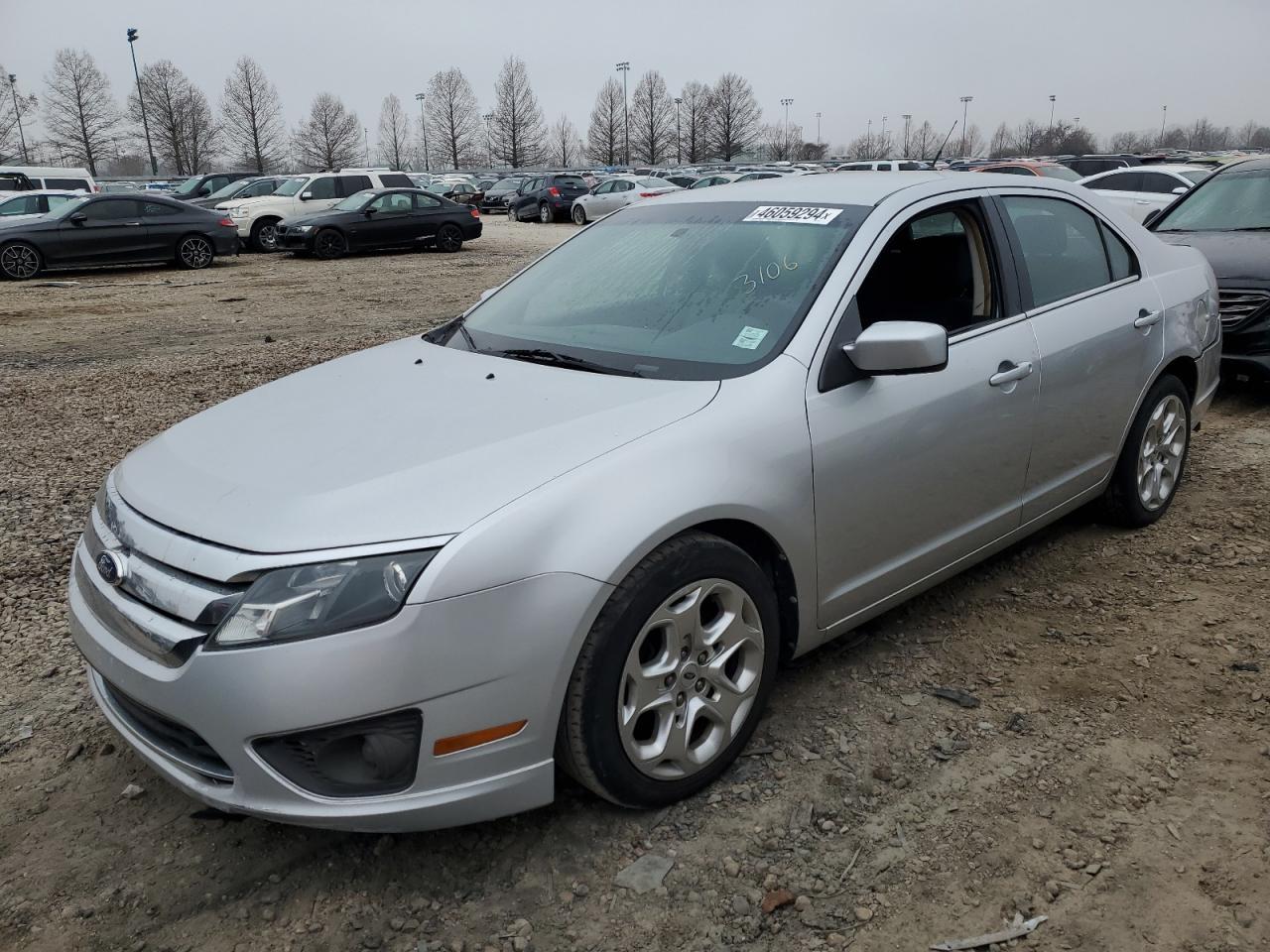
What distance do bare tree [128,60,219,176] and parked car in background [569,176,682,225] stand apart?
48.0 m

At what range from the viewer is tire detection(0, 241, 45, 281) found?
1541cm

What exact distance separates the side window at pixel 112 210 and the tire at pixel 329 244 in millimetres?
3366

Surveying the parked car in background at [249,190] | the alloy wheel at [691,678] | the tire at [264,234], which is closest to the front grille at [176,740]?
the alloy wheel at [691,678]

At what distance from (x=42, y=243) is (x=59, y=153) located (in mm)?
64802

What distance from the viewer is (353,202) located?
20250 mm

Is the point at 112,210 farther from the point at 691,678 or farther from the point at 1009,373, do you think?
the point at 691,678

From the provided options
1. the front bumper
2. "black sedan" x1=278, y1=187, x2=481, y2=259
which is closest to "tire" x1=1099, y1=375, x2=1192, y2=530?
the front bumper

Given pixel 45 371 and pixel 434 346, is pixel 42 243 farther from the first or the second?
pixel 434 346

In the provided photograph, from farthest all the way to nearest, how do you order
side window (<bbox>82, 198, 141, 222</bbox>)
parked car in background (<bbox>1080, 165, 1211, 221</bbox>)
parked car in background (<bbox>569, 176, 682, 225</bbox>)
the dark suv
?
1. the dark suv
2. parked car in background (<bbox>569, 176, 682, 225</bbox>)
3. side window (<bbox>82, 198, 141, 222</bbox>)
4. parked car in background (<bbox>1080, 165, 1211, 221</bbox>)

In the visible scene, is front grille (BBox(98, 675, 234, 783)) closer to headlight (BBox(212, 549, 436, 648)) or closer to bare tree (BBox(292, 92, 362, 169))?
headlight (BBox(212, 549, 436, 648))

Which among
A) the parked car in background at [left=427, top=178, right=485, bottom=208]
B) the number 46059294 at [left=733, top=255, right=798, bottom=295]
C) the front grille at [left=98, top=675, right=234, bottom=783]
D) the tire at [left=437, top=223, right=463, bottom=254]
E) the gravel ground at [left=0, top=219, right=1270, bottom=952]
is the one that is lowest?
the gravel ground at [left=0, top=219, right=1270, bottom=952]

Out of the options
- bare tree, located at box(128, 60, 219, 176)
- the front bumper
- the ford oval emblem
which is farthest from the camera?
bare tree, located at box(128, 60, 219, 176)

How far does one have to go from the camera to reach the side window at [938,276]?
326 cm

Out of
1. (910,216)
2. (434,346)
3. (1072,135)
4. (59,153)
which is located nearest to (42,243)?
(434,346)
